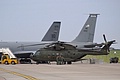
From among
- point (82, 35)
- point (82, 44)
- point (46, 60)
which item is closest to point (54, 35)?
point (82, 35)

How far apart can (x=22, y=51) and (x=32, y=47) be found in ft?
9.16

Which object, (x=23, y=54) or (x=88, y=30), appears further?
(x=88, y=30)

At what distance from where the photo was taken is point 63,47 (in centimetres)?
5769

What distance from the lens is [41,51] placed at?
5828 centimetres

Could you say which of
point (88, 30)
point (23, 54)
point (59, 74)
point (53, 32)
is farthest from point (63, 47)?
point (59, 74)

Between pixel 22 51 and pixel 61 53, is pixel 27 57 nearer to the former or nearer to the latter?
pixel 22 51

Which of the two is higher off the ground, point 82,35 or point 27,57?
point 82,35

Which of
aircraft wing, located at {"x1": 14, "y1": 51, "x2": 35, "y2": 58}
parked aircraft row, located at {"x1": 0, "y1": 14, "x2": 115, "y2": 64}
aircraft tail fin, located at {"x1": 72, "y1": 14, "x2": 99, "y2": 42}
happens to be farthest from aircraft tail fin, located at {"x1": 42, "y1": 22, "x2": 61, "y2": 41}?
aircraft wing, located at {"x1": 14, "y1": 51, "x2": 35, "y2": 58}

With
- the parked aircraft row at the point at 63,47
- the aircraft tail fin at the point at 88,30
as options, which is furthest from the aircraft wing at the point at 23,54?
the aircraft tail fin at the point at 88,30

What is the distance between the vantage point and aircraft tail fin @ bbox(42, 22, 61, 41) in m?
78.6

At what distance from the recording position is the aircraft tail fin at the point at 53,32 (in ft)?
258

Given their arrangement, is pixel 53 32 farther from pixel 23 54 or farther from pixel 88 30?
pixel 23 54

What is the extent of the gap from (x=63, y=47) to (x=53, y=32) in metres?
21.2

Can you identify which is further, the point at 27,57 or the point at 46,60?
the point at 27,57
